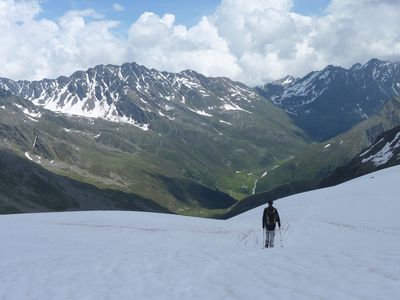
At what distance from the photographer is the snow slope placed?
16.3m

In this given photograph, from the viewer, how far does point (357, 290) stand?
1517 centimetres

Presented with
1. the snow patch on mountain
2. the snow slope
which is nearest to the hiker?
the snow slope

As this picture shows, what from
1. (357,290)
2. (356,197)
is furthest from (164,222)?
(357,290)

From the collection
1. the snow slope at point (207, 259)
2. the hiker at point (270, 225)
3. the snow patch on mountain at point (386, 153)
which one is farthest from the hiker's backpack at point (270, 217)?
the snow patch on mountain at point (386, 153)

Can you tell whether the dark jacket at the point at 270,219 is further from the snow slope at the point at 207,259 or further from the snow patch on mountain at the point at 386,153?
the snow patch on mountain at the point at 386,153

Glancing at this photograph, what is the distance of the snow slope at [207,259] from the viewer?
16.3 m

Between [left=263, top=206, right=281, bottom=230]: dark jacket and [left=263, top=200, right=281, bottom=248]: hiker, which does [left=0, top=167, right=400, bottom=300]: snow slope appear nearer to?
[left=263, top=200, right=281, bottom=248]: hiker

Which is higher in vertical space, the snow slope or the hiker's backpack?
the hiker's backpack

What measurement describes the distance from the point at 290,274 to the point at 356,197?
30496 mm

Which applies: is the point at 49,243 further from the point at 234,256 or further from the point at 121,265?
the point at 234,256

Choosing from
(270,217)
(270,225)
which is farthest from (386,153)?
(270,225)

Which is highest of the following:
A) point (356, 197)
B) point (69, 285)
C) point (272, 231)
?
point (356, 197)

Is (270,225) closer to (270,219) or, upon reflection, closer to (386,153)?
(270,219)

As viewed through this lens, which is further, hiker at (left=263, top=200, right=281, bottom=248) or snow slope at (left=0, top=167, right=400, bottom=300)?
hiker at (left=263, top=200, right=281, bottom=248)
